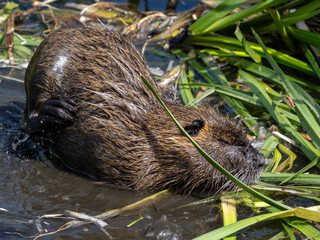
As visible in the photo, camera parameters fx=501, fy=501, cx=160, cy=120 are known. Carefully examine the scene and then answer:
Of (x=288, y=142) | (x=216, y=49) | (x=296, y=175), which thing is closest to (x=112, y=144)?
(x=296, y=175)

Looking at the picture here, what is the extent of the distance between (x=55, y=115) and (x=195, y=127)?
109cm

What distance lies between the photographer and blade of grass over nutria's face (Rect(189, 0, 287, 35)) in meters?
4.87

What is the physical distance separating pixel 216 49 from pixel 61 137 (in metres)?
2.35

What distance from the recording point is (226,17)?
5.30m

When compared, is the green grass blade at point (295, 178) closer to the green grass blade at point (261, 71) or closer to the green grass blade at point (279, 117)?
the green grass blade at point (279, 117)

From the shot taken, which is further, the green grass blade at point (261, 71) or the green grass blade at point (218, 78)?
the green grass blade at point (261, 71)

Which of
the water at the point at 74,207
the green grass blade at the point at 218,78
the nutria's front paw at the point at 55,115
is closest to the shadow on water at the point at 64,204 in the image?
the water at the point at 74,207

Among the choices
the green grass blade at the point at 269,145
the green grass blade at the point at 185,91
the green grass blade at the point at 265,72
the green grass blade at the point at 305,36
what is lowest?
the green grass blade at the point at 269,145

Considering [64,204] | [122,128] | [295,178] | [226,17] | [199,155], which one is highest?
[226,17]

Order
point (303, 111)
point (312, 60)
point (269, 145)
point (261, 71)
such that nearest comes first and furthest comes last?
point (303, 111) < point (269, 145) < point (312, 60) < point (261, 71)

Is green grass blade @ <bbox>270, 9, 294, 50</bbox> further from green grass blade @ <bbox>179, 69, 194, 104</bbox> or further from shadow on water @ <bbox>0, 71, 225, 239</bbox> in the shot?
shadow on water @ <bbox>0, 71, 225, 239</bbox>

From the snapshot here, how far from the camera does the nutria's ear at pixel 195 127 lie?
3.72m

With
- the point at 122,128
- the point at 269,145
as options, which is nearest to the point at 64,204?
the point at 122,128

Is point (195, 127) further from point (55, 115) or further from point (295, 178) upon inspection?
point (55, 115)
